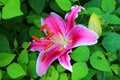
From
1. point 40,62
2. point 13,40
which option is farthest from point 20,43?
point 40,62

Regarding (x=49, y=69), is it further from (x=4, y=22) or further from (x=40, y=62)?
(x=4, y=22)

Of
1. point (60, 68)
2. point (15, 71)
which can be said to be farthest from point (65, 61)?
point (15, 71)

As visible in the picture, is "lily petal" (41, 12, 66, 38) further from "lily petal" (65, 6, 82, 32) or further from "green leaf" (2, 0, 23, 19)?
"green leaf" (2, 0, 23, 19)

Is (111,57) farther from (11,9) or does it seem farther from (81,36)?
(11,9)

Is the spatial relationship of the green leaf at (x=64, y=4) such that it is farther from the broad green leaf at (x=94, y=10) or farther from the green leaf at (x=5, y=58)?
the green leaf at (x=5, y=58)

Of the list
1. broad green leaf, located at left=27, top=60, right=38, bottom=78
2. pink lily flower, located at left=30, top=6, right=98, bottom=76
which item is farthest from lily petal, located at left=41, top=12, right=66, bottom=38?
broad green leaf, located at left=27, top=60, right=38, bottom=78
